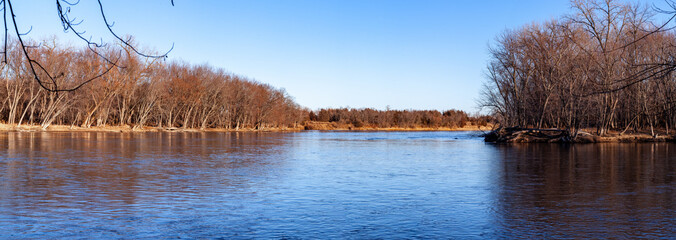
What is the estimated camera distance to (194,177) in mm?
16391

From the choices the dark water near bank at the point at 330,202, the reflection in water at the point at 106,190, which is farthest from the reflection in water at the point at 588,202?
the reflection in water at the point at 106,190

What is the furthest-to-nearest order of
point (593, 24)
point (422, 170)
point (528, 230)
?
point (593, 24) → point (422, 170) → point (528, 230)

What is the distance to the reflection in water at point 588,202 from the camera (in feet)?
28.8

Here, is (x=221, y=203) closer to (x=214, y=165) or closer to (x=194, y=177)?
(x=194, y=177)

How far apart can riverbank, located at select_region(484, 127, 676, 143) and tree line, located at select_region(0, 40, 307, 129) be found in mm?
36760

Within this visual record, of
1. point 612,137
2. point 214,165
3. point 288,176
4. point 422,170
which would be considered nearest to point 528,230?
point 288,176

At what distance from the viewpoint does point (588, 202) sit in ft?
38.5

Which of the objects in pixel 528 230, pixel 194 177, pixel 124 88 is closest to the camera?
pixel 528 230

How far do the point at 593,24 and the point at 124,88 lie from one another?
2411 inches

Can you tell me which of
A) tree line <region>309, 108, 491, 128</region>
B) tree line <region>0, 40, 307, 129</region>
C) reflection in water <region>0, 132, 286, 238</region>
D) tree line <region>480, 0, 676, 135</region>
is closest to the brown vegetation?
tree line <region>309, 108, 491, 128</region>

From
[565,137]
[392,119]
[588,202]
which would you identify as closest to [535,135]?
[565,137]

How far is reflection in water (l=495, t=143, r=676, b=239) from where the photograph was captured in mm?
8789

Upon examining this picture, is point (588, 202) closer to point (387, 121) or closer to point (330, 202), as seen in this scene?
point (330, 202)

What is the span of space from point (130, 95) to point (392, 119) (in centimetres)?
8500
